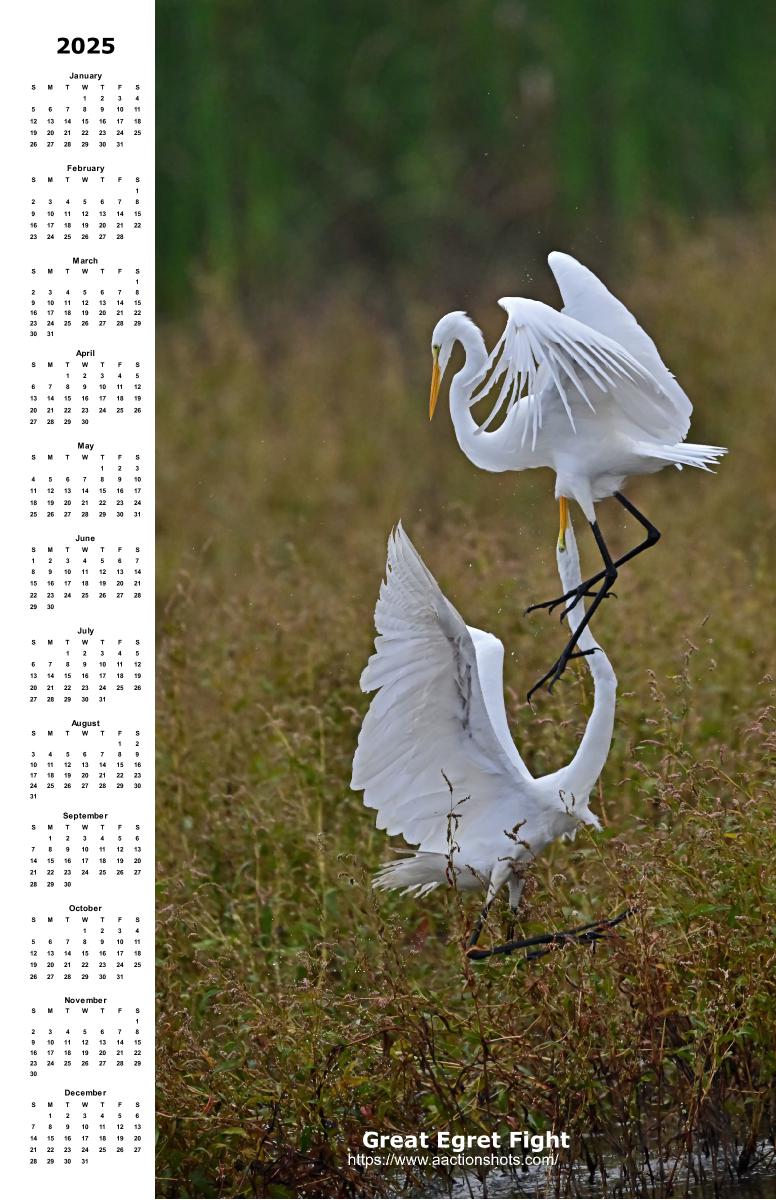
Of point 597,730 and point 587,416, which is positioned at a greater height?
point 587,416

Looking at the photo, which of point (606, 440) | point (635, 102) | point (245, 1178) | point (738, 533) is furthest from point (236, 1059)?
point (635, 102)

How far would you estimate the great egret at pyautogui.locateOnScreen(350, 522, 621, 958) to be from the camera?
4094 mm

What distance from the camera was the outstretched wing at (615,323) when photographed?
13.7ft

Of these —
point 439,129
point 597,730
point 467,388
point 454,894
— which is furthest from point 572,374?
point 439,129

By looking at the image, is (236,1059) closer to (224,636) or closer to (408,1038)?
(408,1038)

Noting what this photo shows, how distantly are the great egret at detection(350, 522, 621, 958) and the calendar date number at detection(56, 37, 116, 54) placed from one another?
175 centimetres

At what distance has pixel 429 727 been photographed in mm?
4285

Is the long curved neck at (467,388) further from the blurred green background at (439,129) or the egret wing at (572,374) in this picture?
the blurred green background at (439,129)

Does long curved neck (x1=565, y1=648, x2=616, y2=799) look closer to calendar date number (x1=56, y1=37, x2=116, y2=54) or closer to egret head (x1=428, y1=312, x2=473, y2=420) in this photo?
egret head (x1=428, y1=312, x2=473, y2=420)

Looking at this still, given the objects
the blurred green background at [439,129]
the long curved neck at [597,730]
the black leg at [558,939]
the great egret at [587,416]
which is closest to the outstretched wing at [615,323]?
the great egret at [587,416]

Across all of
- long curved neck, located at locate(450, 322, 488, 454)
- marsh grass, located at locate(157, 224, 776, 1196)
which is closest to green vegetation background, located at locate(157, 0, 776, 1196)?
marsh grass, located at locate(157, 224, 776, 1196)

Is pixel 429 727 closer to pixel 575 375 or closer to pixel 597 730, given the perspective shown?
pixel 597 730

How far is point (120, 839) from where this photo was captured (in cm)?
450

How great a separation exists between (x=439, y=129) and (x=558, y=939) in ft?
30.5
